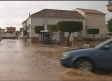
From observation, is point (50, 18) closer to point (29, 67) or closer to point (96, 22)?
point (96, 22)

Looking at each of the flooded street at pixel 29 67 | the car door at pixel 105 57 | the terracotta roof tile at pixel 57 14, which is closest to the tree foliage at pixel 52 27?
the terracotta roof tile at pixel 57 14

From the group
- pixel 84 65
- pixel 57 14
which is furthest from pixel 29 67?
pixel 57 14

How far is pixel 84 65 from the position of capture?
7.80 metres

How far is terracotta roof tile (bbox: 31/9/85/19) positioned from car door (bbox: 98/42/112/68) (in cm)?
4080

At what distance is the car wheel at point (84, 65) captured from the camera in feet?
25.5

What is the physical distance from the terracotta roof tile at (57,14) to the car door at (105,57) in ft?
134

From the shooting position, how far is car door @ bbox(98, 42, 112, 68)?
770 cm

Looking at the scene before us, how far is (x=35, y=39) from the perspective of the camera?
47562mm

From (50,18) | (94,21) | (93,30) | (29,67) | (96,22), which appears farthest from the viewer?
(96,22)

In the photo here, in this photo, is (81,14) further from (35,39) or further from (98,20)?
(35,39)

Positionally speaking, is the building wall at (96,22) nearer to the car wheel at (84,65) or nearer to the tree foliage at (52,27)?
the tree foliage at (52,27)

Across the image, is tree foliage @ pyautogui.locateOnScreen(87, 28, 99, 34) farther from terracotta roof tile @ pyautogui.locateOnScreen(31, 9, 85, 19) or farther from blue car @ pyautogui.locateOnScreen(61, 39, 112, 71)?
blue car @ pyautogui.locateOnScreen(61, 39, 112, 71)

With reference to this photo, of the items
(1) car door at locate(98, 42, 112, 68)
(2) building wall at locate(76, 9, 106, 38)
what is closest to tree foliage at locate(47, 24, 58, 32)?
(2) building wall at locate(76, 9, 106, 38)

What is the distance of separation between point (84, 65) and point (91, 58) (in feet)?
1.30
